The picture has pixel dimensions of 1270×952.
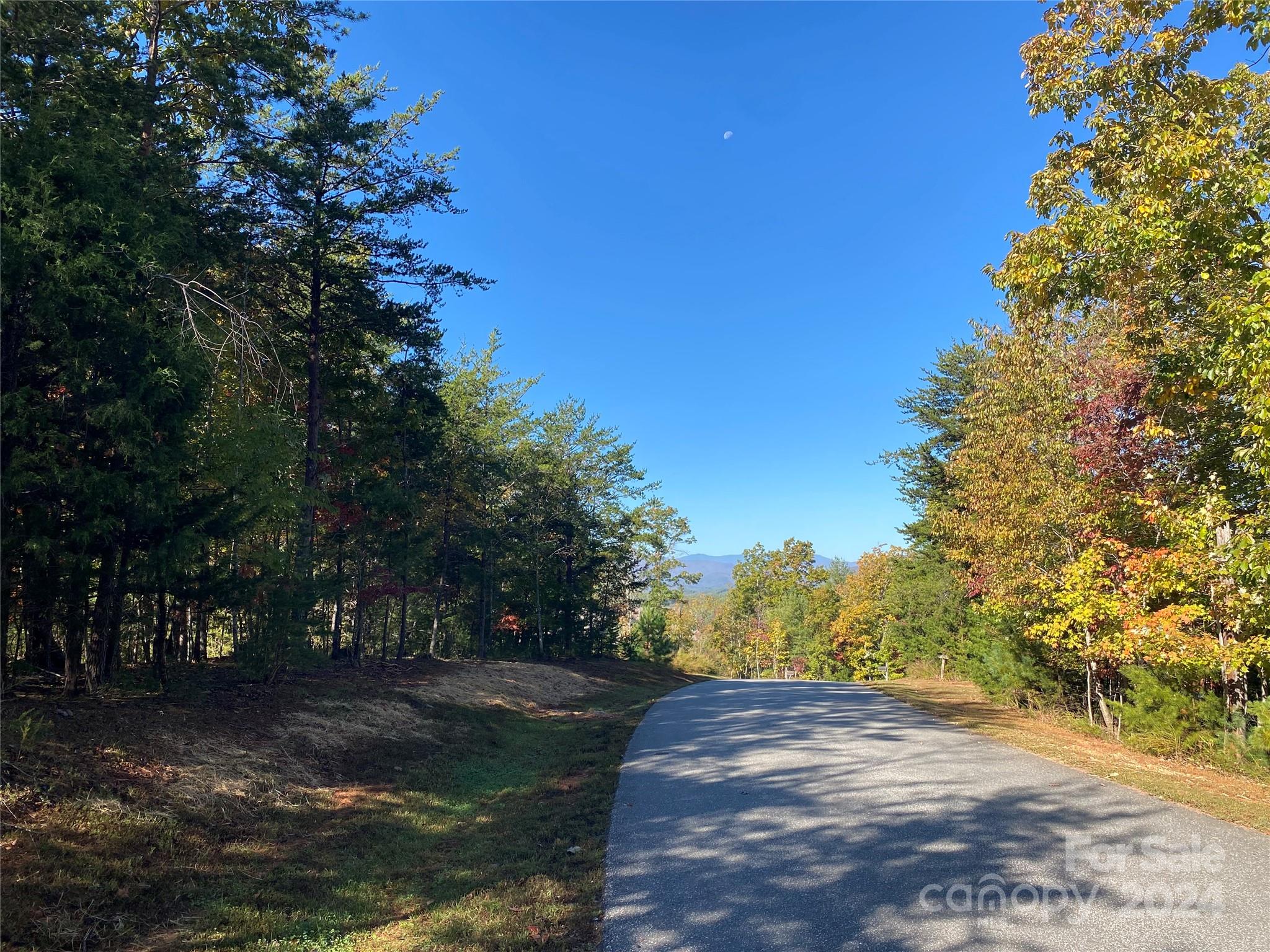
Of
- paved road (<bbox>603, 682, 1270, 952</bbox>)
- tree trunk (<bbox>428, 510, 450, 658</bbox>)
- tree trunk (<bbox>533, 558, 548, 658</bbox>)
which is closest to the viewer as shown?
paved road (<bbox>603, 682, 1270, 952</bbox>)

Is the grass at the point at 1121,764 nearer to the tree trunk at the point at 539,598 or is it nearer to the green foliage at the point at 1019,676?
the green foliage at the point at 1019,676

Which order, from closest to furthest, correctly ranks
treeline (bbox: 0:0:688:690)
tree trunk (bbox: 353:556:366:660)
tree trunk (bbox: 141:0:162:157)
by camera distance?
treeline (bbox: 0:0:688:690) < tree trunk (bbox: 141:0:162:157) < tree trunk (bbox: 353:556:366:660)

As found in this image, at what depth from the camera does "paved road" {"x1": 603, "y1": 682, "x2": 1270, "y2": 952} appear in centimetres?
371

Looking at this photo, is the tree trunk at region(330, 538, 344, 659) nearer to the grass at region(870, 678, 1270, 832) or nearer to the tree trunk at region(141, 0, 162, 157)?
the tree trunk at region(141, 0, 162, 157)

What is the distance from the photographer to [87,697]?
22.5 ft

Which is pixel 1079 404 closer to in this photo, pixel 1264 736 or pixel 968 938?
pixel 1264 736

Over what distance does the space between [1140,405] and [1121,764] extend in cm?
544

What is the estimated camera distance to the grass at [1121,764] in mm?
6203

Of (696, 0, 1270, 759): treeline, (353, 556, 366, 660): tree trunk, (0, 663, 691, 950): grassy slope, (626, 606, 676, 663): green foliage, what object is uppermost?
(696, 0, 1270, 759): treeline

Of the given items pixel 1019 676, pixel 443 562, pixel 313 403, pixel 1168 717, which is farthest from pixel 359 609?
pixel 1168 717

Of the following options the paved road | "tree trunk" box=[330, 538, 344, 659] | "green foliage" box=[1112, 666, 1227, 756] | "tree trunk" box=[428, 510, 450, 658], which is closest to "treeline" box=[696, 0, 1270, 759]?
"green foliage" box=[1112, 666, 1227, 756]

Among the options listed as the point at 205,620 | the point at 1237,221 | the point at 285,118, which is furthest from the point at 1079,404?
the point at 285,118

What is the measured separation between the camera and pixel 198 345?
6.58 metres

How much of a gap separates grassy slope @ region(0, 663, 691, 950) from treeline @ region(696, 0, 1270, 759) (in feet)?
24.1
